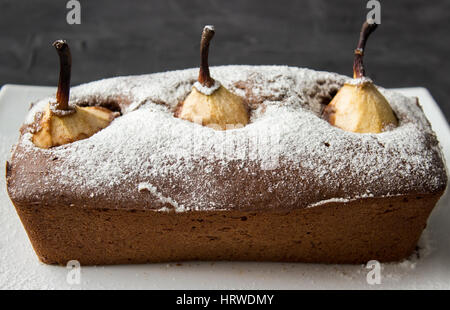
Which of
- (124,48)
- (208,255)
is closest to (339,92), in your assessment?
(208,255)

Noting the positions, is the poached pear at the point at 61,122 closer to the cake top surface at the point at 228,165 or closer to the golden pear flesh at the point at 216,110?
the cake top surface at the point at 228,165

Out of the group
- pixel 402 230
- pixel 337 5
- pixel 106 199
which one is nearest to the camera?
pixel 106 199

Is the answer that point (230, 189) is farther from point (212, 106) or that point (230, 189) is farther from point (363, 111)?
point (363, 111)

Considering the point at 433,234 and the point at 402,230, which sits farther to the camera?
the point at 433,234

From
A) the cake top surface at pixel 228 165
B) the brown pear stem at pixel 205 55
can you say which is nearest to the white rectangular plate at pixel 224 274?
the cake top surface at pixel 228 165

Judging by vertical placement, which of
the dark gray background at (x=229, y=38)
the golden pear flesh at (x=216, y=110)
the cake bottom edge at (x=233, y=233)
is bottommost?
the cake bottom edge at (x=233, y=233)

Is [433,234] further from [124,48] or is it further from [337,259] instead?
[124,48]

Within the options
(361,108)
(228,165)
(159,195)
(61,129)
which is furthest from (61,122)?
(361,108)
